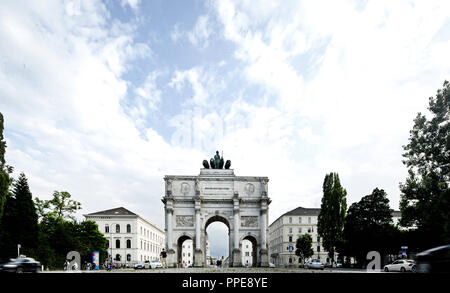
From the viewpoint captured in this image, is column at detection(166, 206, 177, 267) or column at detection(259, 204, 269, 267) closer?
column at detection(166, 206, 177, 267)

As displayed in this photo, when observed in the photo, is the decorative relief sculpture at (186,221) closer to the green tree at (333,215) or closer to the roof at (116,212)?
the green tree at (333,215)

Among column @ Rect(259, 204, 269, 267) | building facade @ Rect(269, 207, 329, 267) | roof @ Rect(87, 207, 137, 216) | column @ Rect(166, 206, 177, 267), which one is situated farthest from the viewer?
building facade @ Rect(269, 207, 329, 267)

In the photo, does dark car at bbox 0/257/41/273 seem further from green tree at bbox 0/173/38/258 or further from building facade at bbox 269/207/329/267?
building facade at bbox 269/207/329/267

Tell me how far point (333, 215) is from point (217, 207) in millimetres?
18032

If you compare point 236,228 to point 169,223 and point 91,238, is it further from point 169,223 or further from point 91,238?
point 91,238

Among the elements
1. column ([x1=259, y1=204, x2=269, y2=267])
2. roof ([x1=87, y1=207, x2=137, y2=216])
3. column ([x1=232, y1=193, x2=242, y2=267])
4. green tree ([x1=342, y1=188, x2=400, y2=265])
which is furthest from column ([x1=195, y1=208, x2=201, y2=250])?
roof ([x1=87, y1=207, x2=137, y2=216])

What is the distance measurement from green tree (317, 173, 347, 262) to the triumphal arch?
9.30m

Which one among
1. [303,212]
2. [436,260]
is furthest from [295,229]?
[436,260]

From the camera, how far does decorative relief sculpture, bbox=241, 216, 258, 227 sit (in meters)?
63.1

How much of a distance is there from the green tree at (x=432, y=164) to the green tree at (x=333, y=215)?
21496 millimetres

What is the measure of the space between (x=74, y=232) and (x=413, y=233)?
50.6 metres
